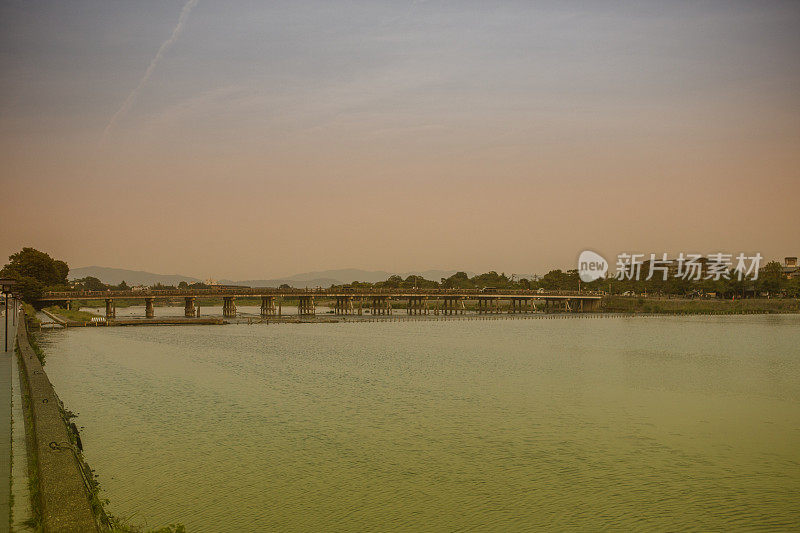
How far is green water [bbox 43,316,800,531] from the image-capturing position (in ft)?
58.6

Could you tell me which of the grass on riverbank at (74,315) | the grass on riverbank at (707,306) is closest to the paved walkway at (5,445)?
the grass on riverbank at (74,315)

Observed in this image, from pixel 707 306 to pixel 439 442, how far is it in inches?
6375

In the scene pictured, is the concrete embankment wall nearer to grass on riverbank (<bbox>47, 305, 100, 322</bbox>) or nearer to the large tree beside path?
grass on riverbank (<bbox>47, 305, 100, 322</bbox>)

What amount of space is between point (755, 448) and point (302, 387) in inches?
995

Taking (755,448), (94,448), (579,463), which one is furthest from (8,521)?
(755,448)

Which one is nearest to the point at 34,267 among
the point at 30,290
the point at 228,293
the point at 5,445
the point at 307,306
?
the point at 30,290

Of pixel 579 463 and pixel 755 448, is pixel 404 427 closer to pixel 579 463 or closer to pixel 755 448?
pixel 579 463

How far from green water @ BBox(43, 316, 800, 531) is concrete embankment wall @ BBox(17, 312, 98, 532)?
7.40ft

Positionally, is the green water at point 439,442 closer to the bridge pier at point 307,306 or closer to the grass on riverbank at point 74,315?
the grass on riverbank at point 74,315

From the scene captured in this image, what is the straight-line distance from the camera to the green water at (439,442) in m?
17.9

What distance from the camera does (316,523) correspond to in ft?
54.7

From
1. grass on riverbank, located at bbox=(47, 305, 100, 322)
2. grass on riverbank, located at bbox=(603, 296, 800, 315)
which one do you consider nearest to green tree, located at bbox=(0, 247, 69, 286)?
grass on riverbank, located at bbox=(47, 305, 100, 322)

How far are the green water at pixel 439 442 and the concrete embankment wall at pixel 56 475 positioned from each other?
2255 mm

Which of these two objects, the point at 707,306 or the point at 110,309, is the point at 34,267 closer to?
the point at 110,309
